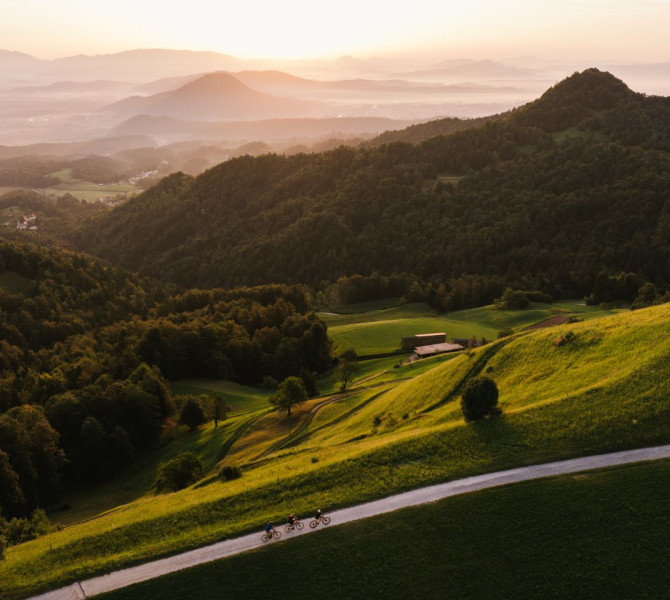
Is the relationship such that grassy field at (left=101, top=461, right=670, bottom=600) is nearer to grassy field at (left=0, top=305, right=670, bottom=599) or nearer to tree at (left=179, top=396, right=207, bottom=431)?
grassy field at (left=0, top=305, right=670, bottom=599)

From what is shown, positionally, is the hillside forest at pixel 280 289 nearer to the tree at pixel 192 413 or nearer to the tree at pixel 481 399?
the tree at pixel 192 413

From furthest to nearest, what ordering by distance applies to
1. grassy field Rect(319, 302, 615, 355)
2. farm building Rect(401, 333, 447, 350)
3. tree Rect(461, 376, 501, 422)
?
grassy field Rect(319, 302, 615, 355) → farm building Rect(401, 333, 447, 350) → tree Rect(461, 376, 501, 422)

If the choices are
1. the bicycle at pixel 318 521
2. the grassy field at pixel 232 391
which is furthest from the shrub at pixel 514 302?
the bicycle at pixel 318 521

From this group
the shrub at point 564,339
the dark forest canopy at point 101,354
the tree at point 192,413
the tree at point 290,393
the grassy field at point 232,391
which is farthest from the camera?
the grassy field at point 232,391

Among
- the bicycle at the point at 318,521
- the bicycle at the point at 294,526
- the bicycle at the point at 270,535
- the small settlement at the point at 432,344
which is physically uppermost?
the bicycle at the point at 318,521

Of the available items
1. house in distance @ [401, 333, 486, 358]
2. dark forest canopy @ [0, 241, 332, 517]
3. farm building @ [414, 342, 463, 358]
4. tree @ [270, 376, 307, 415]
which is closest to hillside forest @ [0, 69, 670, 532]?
dark forest canopy @ [0, 241, 332, 517]

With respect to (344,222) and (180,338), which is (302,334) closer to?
(180,338)

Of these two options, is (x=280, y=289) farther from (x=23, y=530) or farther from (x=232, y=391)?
(x=23, y=530)

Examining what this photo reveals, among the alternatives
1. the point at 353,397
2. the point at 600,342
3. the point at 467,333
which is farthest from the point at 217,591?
the point at 467,333
